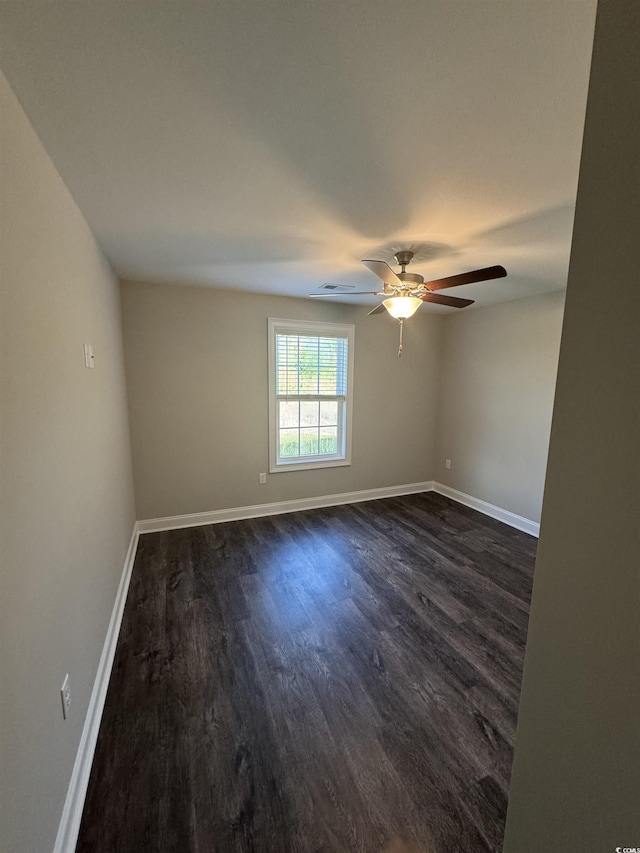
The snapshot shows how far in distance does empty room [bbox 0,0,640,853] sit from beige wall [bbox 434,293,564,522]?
618 millimetres

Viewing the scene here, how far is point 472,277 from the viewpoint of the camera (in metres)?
1.99

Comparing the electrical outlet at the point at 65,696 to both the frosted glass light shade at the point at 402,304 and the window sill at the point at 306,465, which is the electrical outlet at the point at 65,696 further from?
the window sill at the point at 306,465

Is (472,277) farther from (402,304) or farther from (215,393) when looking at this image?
(215,393)

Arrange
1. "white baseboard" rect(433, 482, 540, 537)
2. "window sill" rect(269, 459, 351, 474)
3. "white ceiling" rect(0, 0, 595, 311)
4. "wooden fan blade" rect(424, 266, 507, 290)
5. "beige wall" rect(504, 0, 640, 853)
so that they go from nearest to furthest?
"beige wall" rect(504, 0, 640, 853)
"white ceiling" rect(0, 0, 595, 311)
"wooden fan blade" rect(424, 266, 507, 290)
"white baseboard" rect(433, 482, 540, 537)
"window sill" rect(269, 459, 351, 474)

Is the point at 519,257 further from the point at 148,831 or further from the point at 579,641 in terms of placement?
the point at 148,831

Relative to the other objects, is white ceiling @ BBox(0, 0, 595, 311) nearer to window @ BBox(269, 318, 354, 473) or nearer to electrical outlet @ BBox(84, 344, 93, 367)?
electrical outlet @ BBox(84, 344, 93, 367)

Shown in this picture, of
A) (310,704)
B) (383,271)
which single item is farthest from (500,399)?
(310,704)

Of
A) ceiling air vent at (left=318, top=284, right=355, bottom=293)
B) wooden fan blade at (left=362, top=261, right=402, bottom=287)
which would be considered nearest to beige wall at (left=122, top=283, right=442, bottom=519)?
ceiling air vent at (left=318, top=284, right=355, bottom=293)

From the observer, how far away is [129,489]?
3082 mm

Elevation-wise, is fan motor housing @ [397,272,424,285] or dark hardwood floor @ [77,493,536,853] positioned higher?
fan motor housing @ [397,272,424,285]

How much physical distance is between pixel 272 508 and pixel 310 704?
7.75 ft

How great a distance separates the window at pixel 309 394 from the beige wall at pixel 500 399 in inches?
56.2

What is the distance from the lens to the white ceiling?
836 millimetres

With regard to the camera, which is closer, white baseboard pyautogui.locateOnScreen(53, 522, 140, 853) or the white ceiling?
the white ceiling
